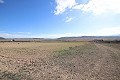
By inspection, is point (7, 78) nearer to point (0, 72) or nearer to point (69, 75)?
point (0, 72)

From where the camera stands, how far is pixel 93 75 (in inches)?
543

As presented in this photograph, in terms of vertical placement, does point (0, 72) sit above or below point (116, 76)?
above

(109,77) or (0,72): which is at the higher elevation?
(0,72)

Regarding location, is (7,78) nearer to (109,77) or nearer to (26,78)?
(26,78)

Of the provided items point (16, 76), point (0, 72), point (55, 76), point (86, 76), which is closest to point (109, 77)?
point (86, 76)

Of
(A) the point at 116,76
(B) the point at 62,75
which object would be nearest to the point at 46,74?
(B) the point at 62,75

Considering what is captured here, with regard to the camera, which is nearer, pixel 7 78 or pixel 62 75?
pixel 7 78

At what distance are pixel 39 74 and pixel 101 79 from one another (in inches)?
216

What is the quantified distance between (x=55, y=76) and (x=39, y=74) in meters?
1.54

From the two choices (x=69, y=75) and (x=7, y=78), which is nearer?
(x=7, y=78)

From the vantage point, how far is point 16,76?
12461 mm

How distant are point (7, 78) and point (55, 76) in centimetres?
401

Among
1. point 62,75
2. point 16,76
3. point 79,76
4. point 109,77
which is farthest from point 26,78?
point 109,77

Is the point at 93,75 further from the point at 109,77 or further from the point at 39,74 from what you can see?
the point at 39,74
